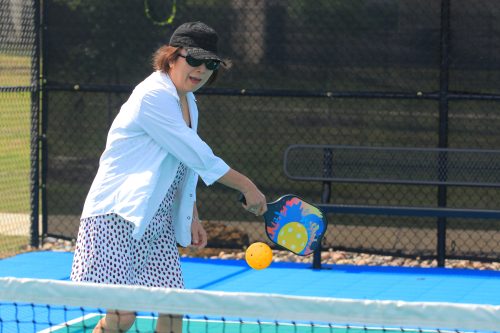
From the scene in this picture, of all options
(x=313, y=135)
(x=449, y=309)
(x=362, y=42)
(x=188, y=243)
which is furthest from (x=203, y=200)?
(x=449, y=309)

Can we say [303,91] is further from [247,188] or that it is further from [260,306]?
[260,306]

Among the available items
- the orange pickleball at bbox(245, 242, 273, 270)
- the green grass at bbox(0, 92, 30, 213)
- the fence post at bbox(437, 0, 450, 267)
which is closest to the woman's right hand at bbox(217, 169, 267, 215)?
the orange pickleball at bbox(245, 242, 273, 270)

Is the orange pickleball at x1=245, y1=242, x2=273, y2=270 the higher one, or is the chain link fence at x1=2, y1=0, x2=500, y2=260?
the chain link fence at x1=2, y1=0, x2=500, y2=260

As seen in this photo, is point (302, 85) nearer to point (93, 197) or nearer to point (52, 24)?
point (52, 24)

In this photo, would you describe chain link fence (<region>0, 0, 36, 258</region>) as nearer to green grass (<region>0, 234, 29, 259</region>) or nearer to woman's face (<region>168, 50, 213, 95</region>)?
green grass (<region>0, 234, 29, 259</region>)

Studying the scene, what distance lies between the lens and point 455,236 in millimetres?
9406

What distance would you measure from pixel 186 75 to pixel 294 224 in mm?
1044

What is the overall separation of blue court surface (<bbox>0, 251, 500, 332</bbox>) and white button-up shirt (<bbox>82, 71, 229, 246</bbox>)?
348 cm

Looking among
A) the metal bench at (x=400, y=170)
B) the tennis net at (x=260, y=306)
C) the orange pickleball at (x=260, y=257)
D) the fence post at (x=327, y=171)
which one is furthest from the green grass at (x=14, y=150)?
the tennis net at (x=260, y=306)

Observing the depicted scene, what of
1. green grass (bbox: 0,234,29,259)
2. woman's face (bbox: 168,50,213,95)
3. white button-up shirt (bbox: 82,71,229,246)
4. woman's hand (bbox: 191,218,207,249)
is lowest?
green grass (bbox: 0,234,29,259)

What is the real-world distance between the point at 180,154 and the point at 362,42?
5.03 m

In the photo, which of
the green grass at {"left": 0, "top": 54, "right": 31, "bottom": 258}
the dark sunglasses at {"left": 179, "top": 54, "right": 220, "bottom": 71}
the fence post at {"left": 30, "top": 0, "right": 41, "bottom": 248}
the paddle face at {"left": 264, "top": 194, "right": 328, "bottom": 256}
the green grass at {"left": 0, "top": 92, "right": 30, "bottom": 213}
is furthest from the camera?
the green grass at {"left": 0, "top": 92, "right": 30, "bottom": 213}

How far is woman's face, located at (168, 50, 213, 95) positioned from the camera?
483 cm

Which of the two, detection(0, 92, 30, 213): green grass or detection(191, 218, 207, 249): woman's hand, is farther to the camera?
detection(0, 92, 30, 213): green grass
